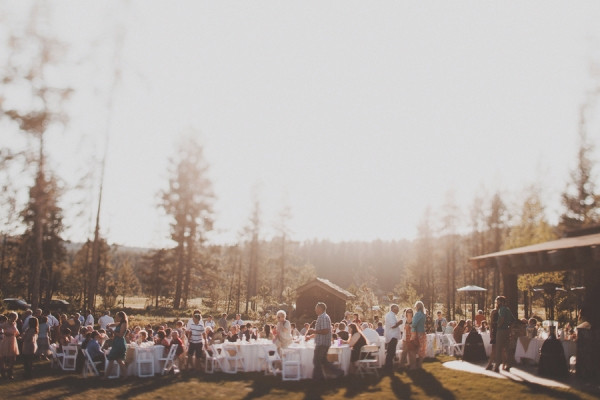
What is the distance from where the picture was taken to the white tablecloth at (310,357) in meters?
11.8

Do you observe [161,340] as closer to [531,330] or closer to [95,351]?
[95,351]

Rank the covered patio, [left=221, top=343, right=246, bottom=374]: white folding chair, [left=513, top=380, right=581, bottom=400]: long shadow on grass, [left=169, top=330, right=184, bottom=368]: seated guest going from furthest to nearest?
[left=169, top=330, right=184, bottom=368]: seated guest, [left=221, top=343, right=246, bottom=374]: white folding chair, the covered patio, [left=513, top=380, right=581, bottom=400]: long shadow on grass

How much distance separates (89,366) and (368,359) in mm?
7196

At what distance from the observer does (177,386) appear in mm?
10969

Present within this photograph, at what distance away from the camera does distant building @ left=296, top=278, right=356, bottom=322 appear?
2995 centimetres

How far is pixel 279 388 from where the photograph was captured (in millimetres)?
10477

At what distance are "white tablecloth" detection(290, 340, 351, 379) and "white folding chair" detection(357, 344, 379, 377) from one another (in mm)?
329

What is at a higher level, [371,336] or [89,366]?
[371,336]

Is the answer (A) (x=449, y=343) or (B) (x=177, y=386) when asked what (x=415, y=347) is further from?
(B) (x=177, y=386)

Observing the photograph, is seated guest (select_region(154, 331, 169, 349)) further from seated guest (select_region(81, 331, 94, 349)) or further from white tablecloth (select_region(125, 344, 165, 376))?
seated guest (select_region(81, 331, 94, 349))

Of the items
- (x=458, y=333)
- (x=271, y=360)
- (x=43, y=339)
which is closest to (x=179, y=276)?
(x=43, y=339)

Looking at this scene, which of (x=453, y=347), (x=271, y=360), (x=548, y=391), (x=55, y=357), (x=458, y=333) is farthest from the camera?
(x=453, y=347)

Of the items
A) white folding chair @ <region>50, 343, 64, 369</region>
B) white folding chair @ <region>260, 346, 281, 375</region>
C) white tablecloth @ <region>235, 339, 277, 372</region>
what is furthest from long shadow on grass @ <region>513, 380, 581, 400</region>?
white folding chair @ <region>50, 343, 64, 369</region>

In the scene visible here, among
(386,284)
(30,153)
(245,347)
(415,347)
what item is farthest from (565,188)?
(386,284)
